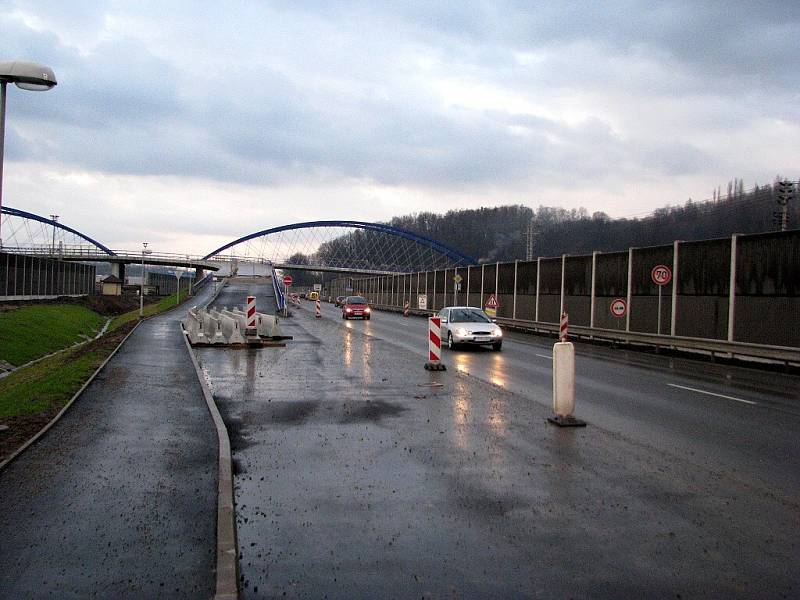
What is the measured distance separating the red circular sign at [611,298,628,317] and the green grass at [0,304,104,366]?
22.9 m

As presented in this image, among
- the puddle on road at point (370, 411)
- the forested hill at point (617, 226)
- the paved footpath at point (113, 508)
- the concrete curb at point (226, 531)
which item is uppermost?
the forested hill at point (617, 226)

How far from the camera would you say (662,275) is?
24.9m

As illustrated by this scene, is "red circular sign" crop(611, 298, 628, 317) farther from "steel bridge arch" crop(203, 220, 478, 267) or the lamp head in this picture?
"steel bridge arch" crop(203, 220, 478, 267)

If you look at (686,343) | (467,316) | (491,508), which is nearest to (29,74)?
(491,508)

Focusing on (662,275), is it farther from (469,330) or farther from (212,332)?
(212,332)

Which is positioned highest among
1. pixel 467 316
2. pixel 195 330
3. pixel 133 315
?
pixel 467 316

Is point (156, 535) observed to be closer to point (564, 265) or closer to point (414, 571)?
point (414, 571)

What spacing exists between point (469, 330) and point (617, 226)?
197ft

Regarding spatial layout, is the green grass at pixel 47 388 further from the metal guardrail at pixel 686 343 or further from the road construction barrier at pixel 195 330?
the metal guardrail at pixel 686 343

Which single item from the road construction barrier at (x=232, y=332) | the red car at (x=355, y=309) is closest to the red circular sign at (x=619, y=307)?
the road construction barrier at (x=232, y=332)

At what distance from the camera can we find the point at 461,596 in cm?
416

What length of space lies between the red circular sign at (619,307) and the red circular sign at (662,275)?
2630 millimetres

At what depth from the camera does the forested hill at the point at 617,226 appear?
5584 cm

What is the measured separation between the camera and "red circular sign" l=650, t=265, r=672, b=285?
24.8 metres
